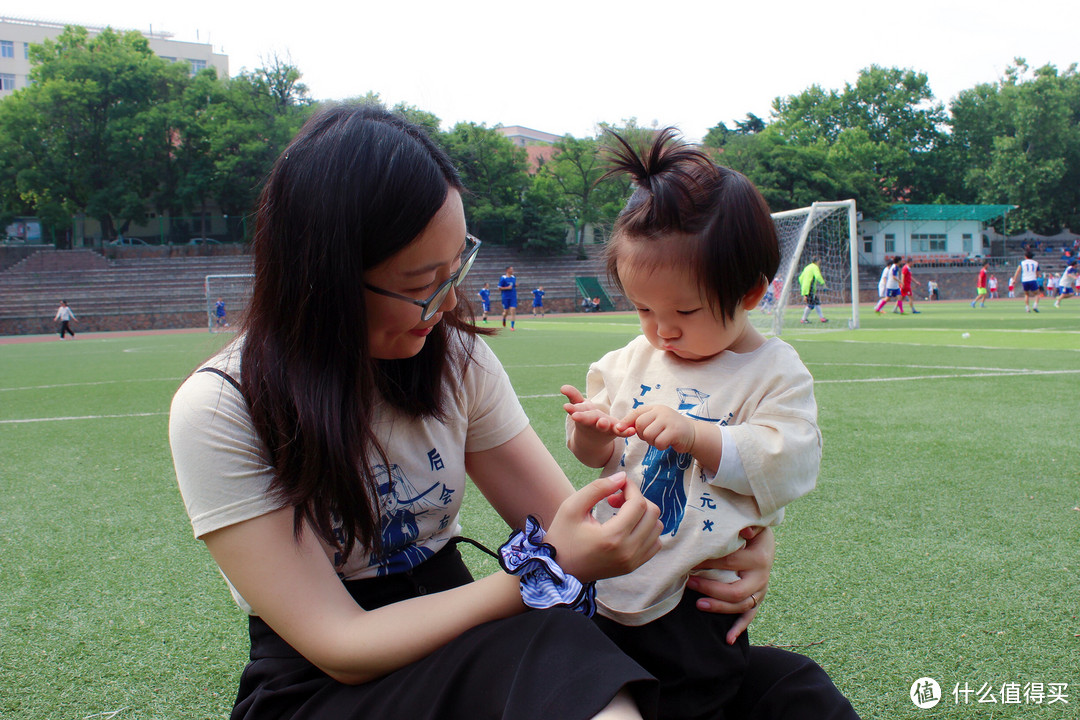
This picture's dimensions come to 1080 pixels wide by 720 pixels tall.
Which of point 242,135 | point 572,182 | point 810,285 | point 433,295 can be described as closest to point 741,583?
point 433,295

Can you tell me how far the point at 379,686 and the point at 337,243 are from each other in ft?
2.28

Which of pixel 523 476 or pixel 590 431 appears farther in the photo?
pixel 523 476

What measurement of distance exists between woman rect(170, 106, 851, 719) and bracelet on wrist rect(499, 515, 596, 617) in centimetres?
2

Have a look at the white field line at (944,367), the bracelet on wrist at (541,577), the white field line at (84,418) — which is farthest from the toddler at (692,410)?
the white field line at (944,367)

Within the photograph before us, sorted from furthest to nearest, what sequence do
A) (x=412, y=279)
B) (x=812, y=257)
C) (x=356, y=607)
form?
(x=812, y=257), (x=412, y=279), (x=356, y=607)

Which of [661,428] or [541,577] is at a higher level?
[661,428]

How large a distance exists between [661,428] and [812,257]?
829 inches

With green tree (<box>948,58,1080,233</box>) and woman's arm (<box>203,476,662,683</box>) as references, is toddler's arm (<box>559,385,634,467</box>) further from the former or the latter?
green tree (<box>948,58,1080,233</box>)

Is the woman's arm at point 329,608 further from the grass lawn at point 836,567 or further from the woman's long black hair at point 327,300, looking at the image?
the grass lawn at point 836,567

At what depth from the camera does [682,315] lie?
158cm

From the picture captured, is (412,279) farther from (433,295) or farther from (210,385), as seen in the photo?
(210,385)

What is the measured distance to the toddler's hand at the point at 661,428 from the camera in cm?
137

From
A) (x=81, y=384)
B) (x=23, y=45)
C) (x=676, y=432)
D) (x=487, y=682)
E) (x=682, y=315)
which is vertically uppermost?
(x=23, y=45)

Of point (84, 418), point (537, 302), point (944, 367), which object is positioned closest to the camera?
point (84, 418)
